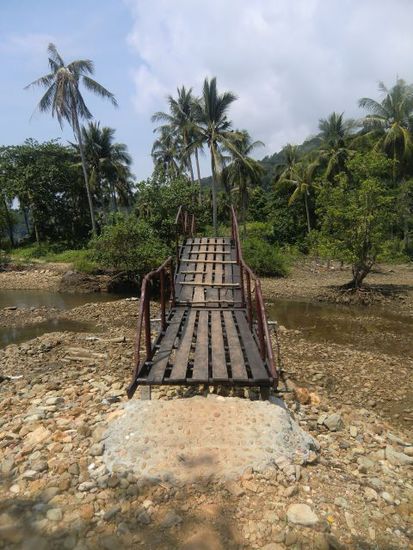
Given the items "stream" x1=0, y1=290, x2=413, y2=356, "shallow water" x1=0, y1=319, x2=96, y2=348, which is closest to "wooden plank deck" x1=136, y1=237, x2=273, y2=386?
"stream" x1=0, y1=290, x2=413, y2=356

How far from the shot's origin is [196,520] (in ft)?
8.82

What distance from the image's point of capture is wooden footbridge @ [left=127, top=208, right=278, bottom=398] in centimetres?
429

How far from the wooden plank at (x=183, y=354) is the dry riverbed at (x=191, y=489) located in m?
0.50

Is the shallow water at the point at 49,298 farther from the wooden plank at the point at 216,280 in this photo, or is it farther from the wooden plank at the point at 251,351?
the wooden plank at the point at 251,351

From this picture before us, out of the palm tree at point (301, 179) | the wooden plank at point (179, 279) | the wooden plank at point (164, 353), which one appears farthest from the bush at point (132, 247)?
the palm tree at point (301, 179)

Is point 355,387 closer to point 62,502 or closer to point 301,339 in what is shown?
point 301,339

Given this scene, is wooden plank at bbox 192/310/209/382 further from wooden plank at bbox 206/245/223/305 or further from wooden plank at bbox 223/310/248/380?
wooden plank at bbox 206/245/223/305

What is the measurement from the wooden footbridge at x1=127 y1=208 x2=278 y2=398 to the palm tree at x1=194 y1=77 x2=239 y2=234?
13878 mm

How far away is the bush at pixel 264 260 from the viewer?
2077 centimetres

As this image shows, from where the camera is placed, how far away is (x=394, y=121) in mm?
25953

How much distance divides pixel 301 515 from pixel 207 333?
3.23 metres

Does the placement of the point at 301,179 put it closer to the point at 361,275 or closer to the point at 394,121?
the point at 394,121

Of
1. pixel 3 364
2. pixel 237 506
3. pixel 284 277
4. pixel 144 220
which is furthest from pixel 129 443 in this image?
pixel 284 277

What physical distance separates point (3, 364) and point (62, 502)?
18.8 ft
